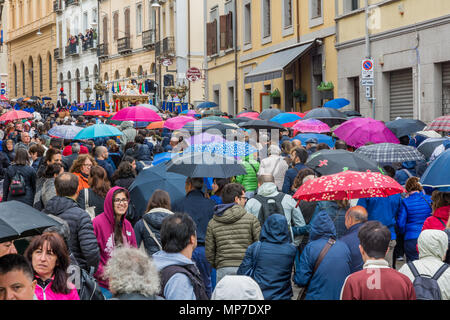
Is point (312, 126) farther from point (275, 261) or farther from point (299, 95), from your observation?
point (299, 95)

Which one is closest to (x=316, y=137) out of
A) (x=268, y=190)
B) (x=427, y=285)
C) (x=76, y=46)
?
(x=268, y=190)

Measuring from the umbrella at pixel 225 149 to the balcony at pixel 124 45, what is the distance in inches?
1488

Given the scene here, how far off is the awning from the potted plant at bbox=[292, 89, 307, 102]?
1201 millimetres

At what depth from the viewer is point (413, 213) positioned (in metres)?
8.75

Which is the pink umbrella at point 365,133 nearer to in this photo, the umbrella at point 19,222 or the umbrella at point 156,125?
the umbrella at point 156,125

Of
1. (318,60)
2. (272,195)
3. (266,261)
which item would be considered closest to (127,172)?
(272,195)

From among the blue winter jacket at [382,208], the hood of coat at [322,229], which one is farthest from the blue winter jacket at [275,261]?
the blue winter jacket at [382,208]

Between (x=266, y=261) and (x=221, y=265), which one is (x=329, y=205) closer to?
(x=221, y=265)

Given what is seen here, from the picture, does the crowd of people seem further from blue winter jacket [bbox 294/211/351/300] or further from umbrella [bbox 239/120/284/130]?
umbrella [bbox 239/120/284/130]

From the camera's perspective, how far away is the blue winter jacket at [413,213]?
8.70 metres

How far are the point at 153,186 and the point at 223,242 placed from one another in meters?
1.79

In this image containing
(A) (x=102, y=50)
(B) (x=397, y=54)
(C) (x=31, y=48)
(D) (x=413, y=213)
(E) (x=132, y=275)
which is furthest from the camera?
(C) (x=31, y=48)

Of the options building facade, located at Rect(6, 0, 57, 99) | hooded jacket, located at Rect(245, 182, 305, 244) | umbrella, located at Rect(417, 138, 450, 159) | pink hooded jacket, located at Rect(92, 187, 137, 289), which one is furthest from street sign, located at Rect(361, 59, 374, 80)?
building facade, located at Rect(6, 0, 57, 99)

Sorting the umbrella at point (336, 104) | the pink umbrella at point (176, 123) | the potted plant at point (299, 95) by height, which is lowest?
the pink umbrella at point (176, 123)
